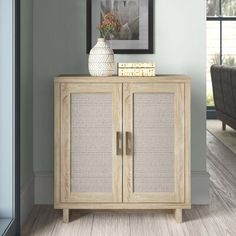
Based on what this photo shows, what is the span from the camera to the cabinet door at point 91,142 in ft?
8.68

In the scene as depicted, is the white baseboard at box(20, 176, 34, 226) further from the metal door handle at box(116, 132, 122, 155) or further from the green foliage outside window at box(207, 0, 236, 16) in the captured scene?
the green foliage outside window at box(207, 0, 236, 16)

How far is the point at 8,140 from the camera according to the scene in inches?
94.5

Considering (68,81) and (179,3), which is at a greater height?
(179,3)

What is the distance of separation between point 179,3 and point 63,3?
63cm

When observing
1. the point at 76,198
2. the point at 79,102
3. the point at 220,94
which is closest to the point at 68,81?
the point at 79,102

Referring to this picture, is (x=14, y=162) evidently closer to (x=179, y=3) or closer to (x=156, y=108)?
(x=156, y=108)

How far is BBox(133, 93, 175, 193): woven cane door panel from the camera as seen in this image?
2.65 metres

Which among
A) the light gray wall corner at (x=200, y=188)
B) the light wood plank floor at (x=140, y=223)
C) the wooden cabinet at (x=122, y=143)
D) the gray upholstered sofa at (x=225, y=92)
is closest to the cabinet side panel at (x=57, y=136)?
the wooden cabinet at (x=122, y=143)

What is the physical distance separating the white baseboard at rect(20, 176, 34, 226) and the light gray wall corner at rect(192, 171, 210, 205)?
0.88 metres

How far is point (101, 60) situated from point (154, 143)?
0.48 metres

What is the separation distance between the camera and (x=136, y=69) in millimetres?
2715

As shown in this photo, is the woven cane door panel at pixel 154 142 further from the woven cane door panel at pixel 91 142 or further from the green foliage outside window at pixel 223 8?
the green foliage outside window at pixel 223 8

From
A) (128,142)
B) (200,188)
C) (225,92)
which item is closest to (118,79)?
(128,142)

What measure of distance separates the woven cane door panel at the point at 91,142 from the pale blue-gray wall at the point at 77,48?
1.30ft
